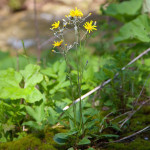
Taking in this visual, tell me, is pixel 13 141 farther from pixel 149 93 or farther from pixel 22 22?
pixel 22 22

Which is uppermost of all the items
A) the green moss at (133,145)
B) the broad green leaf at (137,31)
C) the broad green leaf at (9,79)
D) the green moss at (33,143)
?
the broad green leaf at (137,31)

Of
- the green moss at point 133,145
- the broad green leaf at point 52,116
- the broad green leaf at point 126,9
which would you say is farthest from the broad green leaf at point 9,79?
the broad green leaf at point 126,9

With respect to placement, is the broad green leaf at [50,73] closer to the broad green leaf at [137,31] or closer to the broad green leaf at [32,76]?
the broad green leaf at [32,76]

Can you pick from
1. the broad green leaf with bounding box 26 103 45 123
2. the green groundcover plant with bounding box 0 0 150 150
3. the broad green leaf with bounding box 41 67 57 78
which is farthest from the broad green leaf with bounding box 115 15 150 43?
the broad green leaf with bounding box 26 103 45 123

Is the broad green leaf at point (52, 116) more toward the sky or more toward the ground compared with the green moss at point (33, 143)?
more toward the sky

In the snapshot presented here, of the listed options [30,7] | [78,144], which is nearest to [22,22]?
[30,7]

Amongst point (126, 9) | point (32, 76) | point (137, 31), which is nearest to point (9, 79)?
point (32, 76)
